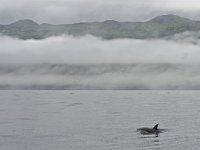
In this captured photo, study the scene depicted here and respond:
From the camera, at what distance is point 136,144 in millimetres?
60844

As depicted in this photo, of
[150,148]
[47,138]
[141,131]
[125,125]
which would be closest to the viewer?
[150,148]

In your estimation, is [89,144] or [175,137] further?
[175,137]

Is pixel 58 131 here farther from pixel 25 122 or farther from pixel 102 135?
pixel 25 122

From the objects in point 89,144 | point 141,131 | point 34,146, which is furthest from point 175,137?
point 34,146

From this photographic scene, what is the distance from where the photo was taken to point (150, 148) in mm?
57844

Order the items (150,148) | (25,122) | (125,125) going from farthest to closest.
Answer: (25,122)
(125,125)
(150,148)

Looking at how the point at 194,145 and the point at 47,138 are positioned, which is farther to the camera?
the point at 47,138

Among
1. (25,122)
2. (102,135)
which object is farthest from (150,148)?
(25,122)

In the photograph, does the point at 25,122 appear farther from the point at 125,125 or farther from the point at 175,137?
the point at 175,137

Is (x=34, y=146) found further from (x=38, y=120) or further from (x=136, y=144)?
(x=38, y=120)

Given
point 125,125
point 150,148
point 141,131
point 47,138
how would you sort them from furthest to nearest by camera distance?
point 125,125 < point 141,131 < point 47,138 < point 150,148

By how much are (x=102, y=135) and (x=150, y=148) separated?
1267 cm

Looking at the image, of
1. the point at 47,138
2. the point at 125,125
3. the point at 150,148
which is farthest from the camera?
the point at 125,125

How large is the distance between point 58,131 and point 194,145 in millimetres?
23306
